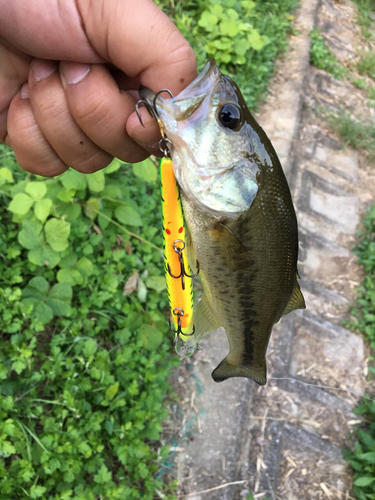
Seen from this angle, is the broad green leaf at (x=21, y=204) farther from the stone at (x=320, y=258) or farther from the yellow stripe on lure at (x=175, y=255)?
the stone at (x=320, y=258)

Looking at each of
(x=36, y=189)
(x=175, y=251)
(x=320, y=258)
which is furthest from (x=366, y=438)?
(x=36, y=189)

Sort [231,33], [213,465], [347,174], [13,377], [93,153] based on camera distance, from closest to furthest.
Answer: [93,153] → [13,377] → [213,465] → [231,33] → [347,174]

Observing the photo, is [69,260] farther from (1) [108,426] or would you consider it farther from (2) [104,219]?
(1) [108,426]

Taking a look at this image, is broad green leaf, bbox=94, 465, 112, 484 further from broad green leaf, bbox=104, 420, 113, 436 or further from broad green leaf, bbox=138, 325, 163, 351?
broad green leaf, bbox=138, 325, 163, 351

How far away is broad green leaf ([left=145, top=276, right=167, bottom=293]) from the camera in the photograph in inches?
115

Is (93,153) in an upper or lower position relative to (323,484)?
upper

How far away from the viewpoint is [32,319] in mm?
2309

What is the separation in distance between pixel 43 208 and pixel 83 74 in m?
1.21

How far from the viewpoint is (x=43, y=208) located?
2.36 meters

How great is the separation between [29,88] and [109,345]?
1.83 meters

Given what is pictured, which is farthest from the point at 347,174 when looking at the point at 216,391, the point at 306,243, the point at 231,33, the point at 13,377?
the point at 13,377

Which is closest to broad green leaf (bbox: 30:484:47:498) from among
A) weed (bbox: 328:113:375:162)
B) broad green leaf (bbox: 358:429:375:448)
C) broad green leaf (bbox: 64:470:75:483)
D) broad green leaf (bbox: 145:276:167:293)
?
broad green leaf (bbox: 64:470:75:483)

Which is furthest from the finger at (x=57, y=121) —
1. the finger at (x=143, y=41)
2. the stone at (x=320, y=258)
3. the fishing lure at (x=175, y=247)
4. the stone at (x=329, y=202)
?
the stone at (x=329, y=202)

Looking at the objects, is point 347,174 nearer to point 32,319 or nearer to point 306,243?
point 306,243
